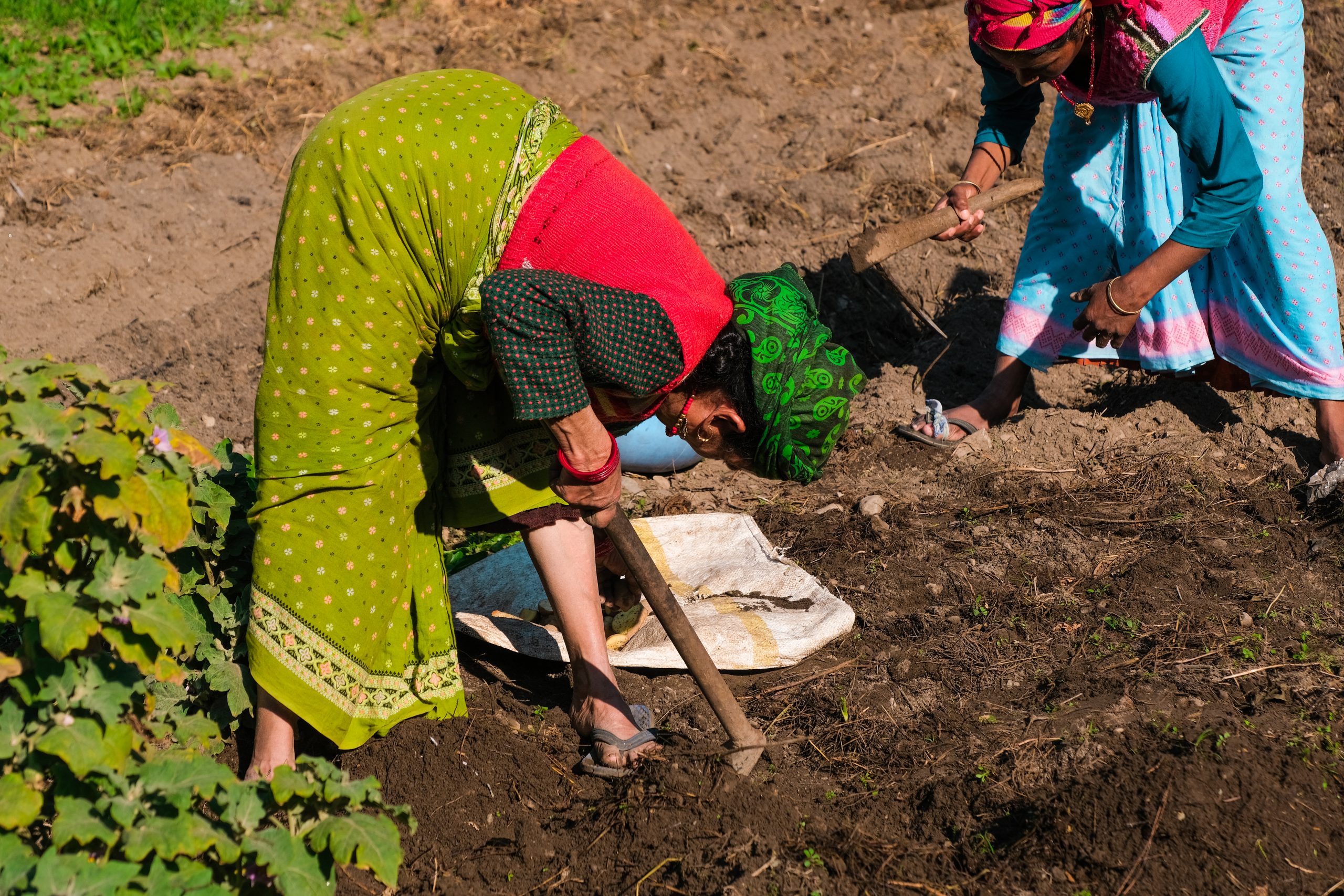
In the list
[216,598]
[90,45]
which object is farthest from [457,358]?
[90,45]

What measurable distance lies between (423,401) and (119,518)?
32.2 inches

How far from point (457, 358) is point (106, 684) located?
0.88 metres

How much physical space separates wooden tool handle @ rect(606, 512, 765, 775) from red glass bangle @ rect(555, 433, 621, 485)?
0.16 metres

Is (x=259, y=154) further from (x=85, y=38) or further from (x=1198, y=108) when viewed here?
(x=1198, y=108)

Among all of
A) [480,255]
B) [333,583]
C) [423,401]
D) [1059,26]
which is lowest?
[333,583]

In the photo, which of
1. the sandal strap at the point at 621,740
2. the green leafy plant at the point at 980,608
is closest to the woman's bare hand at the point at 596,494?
the sandal strap at the point at 621,740

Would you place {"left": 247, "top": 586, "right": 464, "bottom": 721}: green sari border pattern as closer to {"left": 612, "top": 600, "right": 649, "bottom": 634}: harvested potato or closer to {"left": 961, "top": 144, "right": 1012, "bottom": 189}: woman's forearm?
{"left": 612, "top": 600, "right": 649, "bottom": 634}: harvested potato

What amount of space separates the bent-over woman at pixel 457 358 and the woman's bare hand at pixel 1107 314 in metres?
1.28

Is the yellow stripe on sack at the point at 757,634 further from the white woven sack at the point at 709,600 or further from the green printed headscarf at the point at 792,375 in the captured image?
the green printed headscarf at the point at 792,375

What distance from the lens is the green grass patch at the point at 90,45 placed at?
212 inches

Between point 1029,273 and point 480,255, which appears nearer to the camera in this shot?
point 480,255

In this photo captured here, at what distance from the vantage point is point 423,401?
232 centimetres

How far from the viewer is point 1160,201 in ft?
11.4

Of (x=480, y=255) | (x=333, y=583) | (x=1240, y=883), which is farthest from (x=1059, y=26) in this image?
(x=333, y=583)
